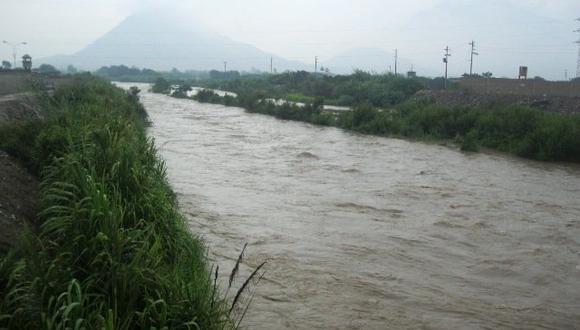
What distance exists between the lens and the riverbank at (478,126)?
682 inches

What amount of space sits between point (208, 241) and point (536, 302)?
4.75 metres

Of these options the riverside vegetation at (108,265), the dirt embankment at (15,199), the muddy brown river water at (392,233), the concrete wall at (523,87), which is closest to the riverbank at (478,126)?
the muddy brown river water at (392,233)

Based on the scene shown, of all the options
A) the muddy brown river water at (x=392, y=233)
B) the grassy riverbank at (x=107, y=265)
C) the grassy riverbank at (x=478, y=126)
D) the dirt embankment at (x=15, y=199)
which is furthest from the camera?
the grassy riverbank at (x=478, y=126)

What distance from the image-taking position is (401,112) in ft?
86.5

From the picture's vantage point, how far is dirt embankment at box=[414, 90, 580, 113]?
2214 cm

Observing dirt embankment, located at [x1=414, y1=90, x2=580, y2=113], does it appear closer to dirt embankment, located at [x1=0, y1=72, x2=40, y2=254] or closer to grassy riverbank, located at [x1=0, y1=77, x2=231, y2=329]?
grassy riverbank, located at [x1=0, y1=77, x2=231, y2=329]

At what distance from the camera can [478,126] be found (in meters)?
20.9

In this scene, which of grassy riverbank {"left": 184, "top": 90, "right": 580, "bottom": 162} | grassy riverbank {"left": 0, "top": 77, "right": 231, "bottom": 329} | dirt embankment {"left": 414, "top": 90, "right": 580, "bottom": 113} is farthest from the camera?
dirt embankment {"left": 414, "top": 90, "right": 580, "bottom": 113}

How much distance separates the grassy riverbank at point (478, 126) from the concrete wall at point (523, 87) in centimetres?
655

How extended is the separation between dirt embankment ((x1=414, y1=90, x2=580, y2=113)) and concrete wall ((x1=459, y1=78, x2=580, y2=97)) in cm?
221

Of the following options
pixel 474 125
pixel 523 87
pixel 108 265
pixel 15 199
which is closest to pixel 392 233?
pixel 108 265

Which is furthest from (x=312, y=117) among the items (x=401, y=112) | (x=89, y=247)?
(x=89, y=247)

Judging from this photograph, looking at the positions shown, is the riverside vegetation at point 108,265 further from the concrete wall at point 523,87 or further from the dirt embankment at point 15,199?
the concrete wall at point 523,87

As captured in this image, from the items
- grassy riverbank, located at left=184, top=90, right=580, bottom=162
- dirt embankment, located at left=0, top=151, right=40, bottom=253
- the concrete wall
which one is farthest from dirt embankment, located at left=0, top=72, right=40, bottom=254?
the concrete wall
